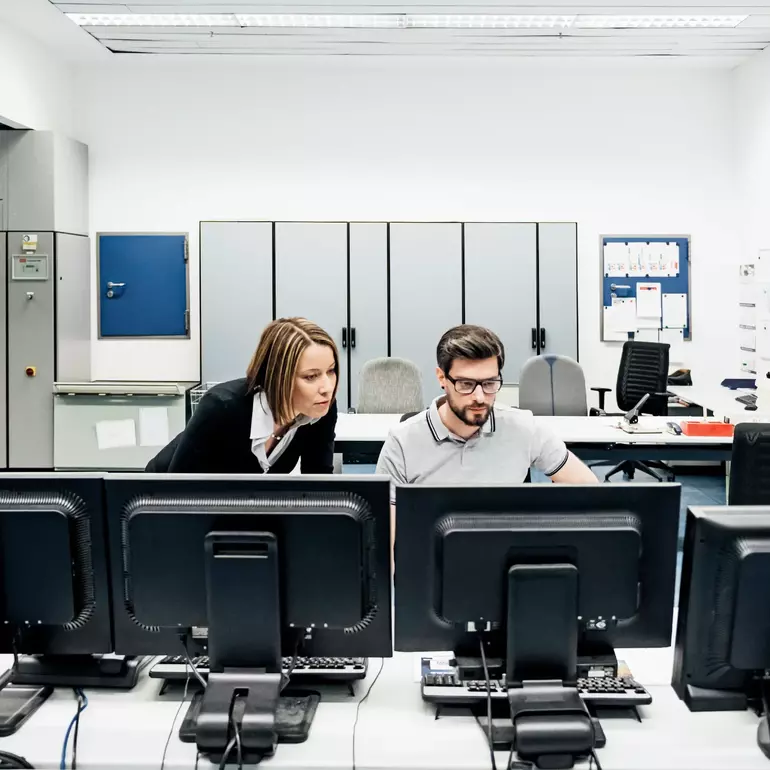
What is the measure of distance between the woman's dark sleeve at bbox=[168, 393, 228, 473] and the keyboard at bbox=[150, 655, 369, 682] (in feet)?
1.70

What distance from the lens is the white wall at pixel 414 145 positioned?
19.4 feet

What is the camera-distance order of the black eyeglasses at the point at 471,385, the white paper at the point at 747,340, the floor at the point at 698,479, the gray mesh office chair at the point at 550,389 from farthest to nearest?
the white paper at the point at 747,340 → the floor at the point at 698,479 → the gray mesh office chair at the point at 550,389 → the black eyeglasses at the point at 471,385

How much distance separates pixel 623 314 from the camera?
6.07 m

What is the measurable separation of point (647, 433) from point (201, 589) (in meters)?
3.06

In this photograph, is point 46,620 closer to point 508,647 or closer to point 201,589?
point 201,589

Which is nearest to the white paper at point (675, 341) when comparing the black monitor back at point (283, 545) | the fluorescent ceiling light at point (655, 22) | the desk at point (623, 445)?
the fluorescent ceiling light at point (655, 22)

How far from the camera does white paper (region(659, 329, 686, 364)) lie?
6.07 meters

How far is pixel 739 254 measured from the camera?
6.04m

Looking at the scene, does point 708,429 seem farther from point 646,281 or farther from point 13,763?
point 13,763

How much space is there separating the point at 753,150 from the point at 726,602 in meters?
5.27

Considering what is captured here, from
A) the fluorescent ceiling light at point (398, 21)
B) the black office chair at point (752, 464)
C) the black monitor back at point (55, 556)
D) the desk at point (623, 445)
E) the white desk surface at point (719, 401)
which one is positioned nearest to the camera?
the black monitor back at point (55, 556)

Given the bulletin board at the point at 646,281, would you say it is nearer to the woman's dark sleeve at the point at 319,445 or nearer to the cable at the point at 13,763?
the woman's dark sleeve at the point at 319,445

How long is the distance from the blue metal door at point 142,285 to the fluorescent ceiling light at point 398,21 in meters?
1.59

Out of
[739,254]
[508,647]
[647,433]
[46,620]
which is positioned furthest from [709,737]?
[739,254]
